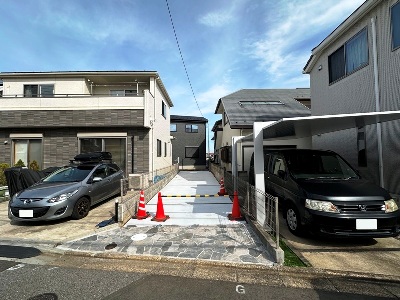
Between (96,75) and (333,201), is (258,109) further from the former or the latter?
(333,201)

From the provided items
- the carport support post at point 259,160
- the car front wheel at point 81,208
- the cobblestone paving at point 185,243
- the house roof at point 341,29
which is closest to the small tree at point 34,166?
the car front wheel at point 81,208

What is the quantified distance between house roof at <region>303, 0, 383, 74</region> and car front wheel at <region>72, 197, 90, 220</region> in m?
9.51

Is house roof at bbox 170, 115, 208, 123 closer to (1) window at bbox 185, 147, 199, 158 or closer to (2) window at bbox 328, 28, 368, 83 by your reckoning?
(1) window at bbox 185, 147, 199, 158

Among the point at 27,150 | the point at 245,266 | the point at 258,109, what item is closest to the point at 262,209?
the point at 245,266

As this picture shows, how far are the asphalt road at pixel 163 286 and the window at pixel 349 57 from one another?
6.88 metres

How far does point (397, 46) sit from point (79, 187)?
890 centimetres

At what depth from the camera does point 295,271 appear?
3.16 m

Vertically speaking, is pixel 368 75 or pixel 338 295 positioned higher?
pixel 368 75

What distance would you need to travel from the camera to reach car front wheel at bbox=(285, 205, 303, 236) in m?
4.30

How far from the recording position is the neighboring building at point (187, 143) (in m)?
25.4

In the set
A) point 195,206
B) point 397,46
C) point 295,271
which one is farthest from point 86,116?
point 397,46

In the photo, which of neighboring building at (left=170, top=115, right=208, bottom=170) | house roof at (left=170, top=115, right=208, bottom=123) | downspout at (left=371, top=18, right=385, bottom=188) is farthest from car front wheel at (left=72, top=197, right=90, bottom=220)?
house roof at (left=170, top=115, right=208, bottom=123)

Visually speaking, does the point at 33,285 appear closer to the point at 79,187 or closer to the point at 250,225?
the point at 79,187

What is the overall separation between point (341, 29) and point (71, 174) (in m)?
9.82
